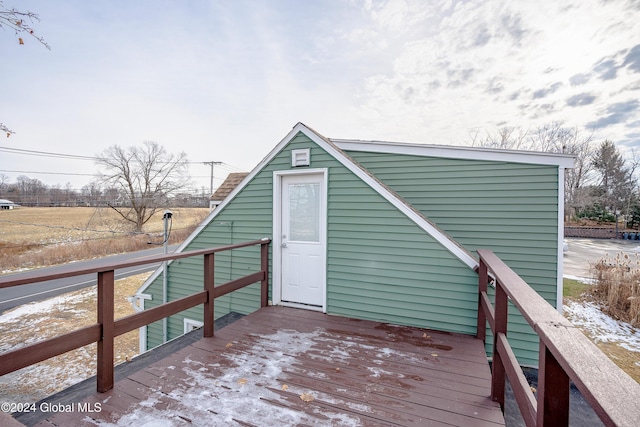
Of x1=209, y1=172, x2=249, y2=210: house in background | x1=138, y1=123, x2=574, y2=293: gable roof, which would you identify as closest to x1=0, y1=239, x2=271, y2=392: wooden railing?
x1=138, y1=123, x2=574, y2=293: gable roof

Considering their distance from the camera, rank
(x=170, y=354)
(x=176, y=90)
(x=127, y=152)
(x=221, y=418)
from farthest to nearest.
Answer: (x=127, y=152) → (x=176, y=90) → (x=170, y=354) → (x=221, y=418)

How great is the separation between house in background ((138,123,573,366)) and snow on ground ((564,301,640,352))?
3840mm

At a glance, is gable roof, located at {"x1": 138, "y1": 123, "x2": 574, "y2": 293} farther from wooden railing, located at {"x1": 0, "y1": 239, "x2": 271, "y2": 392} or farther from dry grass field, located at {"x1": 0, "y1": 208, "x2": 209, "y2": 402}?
dry grass field, located at {"x1": 0, "y1": 208, "x2": 209, "y2": 402}

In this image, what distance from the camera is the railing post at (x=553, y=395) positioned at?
1.01 m

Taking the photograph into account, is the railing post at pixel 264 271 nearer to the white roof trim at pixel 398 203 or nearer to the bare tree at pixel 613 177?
the white roof trim at pixel 398 203

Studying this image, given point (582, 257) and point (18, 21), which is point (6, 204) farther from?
point (582, 257)

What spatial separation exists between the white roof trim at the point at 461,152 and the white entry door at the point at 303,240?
1566 millimetres

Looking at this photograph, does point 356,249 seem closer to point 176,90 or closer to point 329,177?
point 329,177

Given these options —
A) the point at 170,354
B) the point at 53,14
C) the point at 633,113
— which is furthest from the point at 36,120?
the point at 633,113

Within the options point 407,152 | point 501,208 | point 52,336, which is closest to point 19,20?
point 407,152

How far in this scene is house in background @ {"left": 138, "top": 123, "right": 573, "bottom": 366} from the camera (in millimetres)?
3707

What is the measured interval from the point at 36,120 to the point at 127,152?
360 inches

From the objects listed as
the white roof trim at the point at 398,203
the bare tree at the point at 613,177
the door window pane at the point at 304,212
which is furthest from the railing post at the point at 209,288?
the bare tree at the point at 613,177

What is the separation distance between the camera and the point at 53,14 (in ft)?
21.3
